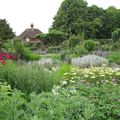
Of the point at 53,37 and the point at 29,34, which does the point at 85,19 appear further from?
the point at 29,34

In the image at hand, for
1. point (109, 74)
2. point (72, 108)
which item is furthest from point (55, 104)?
point (109, 74)

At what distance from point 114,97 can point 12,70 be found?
94.9 inches

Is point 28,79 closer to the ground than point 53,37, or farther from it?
farther from it

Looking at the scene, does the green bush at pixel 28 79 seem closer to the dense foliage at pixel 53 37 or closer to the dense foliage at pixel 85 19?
the dense foliage at pixel 53 37

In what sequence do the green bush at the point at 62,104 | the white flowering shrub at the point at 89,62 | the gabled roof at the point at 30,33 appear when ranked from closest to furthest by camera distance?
the green bush at the point at 62,104
the white flowering shrub at the point at 89,62
the gabled roof at the point at 30,33

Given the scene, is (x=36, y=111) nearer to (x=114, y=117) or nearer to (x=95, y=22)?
(x=114, y=117)

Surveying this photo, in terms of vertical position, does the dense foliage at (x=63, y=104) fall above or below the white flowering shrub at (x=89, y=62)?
above

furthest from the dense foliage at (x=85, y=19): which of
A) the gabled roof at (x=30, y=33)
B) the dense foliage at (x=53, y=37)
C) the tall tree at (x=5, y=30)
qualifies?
the gabled roof at (x=30, y=33)

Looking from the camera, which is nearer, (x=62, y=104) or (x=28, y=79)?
(x=62, y=104)

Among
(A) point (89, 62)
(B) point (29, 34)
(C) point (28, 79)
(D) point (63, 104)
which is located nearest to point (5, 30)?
(B) point (29, 34)

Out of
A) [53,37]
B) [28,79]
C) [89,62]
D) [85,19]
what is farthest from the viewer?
[85,19]

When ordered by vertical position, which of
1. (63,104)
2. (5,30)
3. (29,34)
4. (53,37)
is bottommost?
(29,34)

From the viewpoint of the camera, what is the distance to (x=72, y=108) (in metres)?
4.77

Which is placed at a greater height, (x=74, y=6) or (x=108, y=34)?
(x=74, y=6)
